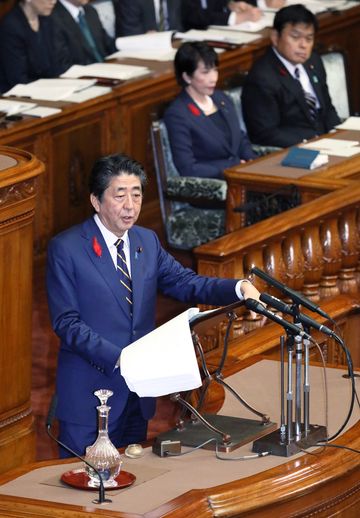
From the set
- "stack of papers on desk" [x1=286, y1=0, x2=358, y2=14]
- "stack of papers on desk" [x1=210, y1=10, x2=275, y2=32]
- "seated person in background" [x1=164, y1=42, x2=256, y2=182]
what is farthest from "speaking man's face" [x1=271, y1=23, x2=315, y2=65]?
"stack of papers on desk" [x1=286, y1=0, x2=358, y2=14]

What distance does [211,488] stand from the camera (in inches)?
140

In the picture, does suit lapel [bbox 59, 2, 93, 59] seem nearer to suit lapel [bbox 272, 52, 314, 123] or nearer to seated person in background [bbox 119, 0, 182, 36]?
seated person in background [bbox 119, 0, 182, 36]

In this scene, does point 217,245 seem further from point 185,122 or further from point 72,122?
point 72,122

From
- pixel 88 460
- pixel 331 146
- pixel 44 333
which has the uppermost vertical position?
pixel 88 460

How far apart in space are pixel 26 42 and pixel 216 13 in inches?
95.3

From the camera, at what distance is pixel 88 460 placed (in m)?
3.63

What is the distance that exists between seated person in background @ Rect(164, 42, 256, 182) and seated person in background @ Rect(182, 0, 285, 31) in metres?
2.72

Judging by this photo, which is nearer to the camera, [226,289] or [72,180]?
[226,289]

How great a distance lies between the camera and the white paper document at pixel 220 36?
9.97m

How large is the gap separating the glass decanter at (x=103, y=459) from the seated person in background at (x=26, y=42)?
215 inches

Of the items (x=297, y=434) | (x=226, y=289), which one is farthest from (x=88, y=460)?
(x=226, y=289)

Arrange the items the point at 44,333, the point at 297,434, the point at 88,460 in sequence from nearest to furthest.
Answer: the point at 88,460 < the point at 297,434 < the point at 44,333

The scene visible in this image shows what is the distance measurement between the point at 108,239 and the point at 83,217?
13.0 ft

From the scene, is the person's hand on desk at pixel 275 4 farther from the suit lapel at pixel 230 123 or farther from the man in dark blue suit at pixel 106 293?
the man in dark blue suit at pixel 106 293
